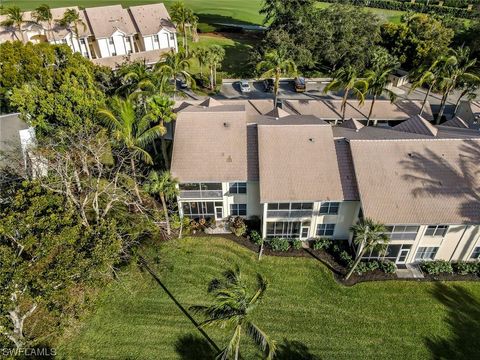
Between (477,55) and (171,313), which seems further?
(477,55)

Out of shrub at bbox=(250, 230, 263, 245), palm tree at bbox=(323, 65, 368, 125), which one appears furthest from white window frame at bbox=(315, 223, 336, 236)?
palm tree at bbox=(323, 65, 368, 125)

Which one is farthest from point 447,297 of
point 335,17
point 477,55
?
point 477,55

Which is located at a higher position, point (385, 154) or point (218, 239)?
point (385, 154)

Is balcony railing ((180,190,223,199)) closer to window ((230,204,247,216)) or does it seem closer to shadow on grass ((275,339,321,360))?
window ((230,204,247,216))

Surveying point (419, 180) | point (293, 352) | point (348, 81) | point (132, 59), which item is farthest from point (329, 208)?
point (132, 59)

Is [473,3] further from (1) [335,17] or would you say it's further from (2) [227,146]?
(2) [227,146]
